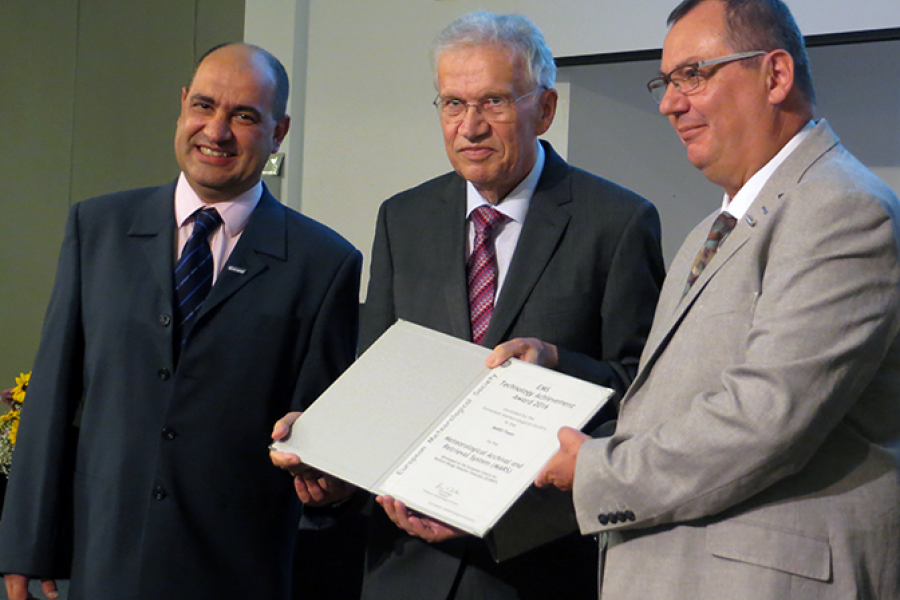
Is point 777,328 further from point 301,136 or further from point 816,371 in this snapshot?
point 301,136

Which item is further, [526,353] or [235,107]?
[235,107]

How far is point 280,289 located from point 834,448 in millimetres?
1190

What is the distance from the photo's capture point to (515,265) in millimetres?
1826

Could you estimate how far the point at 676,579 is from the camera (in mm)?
1302

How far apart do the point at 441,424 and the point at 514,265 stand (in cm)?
42

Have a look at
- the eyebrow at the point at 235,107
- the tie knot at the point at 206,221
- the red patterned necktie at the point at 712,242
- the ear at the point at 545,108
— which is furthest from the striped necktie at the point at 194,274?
the red patterned necktie at the point at 712,242

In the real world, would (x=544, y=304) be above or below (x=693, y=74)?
below

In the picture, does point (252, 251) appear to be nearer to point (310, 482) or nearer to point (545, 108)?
point (310, 482)

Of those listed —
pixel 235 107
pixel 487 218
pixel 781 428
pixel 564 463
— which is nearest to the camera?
pixel 781 428

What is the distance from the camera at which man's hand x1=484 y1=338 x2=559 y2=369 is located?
1606 millimetres

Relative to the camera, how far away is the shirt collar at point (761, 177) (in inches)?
56.0

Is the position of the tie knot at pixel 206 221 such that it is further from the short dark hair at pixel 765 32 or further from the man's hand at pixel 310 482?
the short dark hair at pixel 765 32

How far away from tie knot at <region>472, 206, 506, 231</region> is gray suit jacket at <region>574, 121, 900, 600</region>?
0.63 metres

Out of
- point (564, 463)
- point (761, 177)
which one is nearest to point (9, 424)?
point (564, 463)
